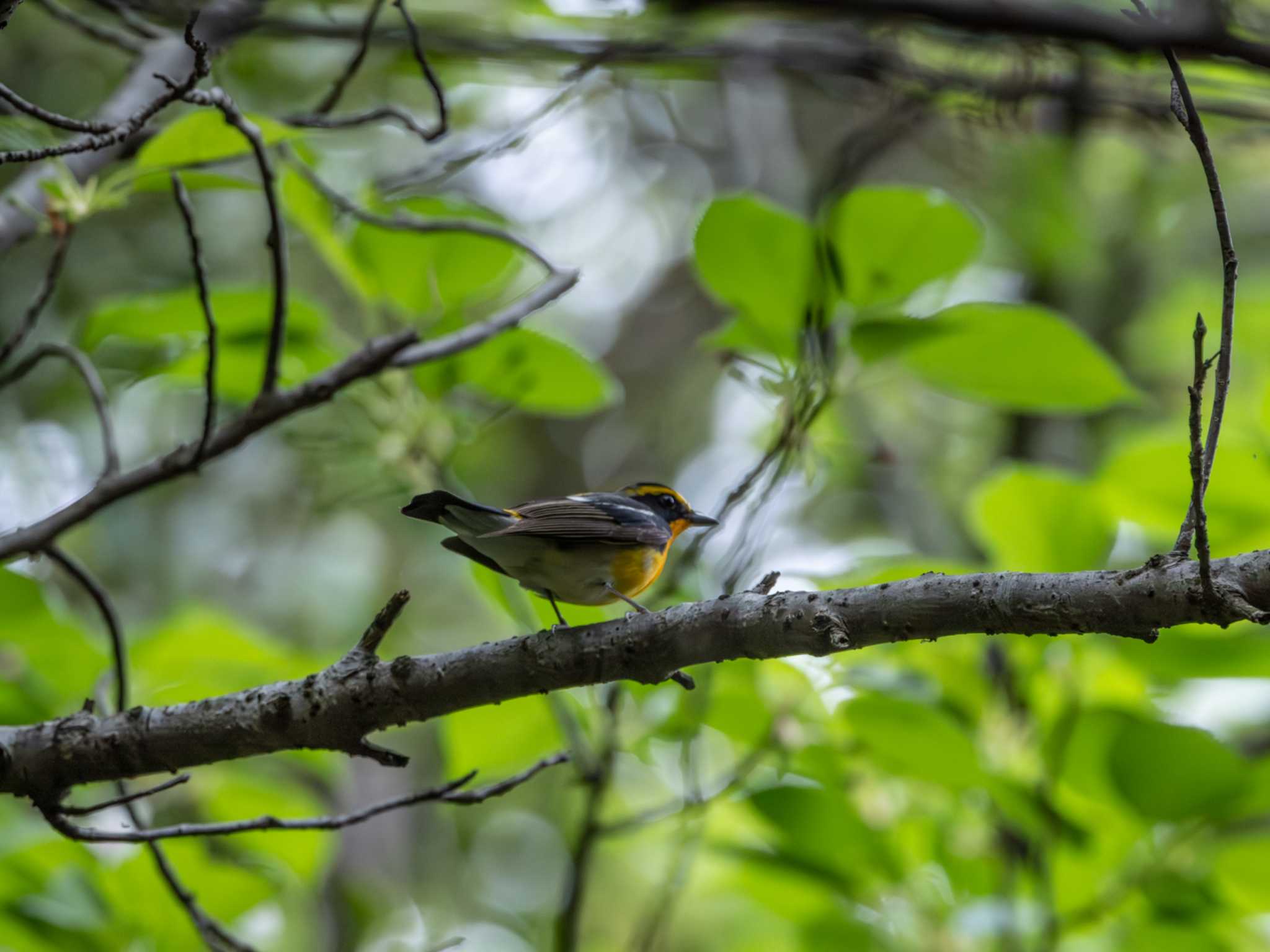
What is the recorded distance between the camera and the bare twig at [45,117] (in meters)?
1.88

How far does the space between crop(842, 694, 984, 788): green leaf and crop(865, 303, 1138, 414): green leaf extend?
2.62 ft

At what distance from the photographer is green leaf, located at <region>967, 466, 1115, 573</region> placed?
2588mm

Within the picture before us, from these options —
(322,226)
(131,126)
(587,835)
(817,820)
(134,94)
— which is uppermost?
(134,94)

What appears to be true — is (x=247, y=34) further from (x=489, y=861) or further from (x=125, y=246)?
(x=489, y=861)

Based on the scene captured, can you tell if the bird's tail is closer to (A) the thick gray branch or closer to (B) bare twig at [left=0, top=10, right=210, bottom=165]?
(A) the thick gray branch

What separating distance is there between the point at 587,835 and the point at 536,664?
0.71 meters

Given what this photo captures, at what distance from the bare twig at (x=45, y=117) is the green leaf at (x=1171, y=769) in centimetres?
244

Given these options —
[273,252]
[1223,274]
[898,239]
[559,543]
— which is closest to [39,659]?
[273,252]

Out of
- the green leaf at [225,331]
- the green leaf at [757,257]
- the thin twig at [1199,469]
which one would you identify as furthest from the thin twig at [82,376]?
the thin twig at [1199,469]

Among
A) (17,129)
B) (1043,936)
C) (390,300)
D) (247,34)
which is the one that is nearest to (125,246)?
(247,34)

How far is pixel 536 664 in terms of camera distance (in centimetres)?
204

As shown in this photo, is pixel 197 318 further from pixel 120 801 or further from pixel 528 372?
pixel 120 801

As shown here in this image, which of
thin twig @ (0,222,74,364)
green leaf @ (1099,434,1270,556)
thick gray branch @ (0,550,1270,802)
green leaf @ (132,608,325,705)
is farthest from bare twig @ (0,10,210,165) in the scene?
green leaf @ (1099,434,1270,556)

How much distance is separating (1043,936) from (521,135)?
2.55 m
